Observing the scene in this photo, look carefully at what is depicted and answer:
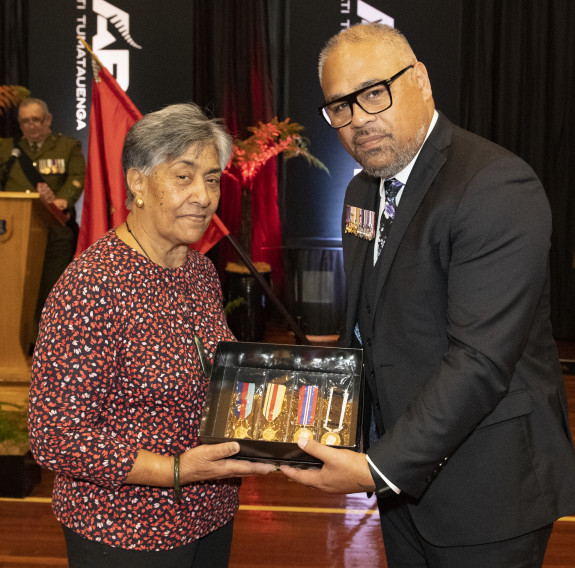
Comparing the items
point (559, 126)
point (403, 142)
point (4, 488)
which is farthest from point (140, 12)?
point (403, 142)

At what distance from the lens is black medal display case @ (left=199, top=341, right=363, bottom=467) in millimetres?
1515

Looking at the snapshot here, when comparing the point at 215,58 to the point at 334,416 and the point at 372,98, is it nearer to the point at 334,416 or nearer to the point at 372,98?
the point at 372,98

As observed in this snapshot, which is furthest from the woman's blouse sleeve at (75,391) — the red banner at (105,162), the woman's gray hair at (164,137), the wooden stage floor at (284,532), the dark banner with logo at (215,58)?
the dark banner with logo at (215,58)

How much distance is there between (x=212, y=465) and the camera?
146 cm

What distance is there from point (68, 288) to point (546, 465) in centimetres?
105

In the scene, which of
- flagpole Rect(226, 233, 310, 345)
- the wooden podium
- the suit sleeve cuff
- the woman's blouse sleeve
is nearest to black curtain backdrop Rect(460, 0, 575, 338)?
flagpole Rect(226, 233, 310, 345)

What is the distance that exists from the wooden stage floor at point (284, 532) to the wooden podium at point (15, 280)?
994 mm

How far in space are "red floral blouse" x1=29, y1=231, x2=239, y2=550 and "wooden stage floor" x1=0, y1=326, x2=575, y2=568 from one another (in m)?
1.32

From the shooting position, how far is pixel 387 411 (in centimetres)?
157

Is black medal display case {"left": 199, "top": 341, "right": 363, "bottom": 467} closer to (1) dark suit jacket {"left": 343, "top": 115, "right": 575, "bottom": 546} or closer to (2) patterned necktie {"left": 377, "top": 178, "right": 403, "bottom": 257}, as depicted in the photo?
(1) dark suit jacket {"left": 343, "top": 115, "right": 575, "bottom": 546}

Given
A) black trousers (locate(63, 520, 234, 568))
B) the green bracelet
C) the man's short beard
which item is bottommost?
black trousers (locate(63, 520, 234, 568))

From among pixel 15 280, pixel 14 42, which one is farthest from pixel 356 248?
pixel 14 42

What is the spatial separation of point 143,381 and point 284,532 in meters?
1.82

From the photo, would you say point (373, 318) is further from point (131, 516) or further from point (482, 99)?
point (482, 99)
